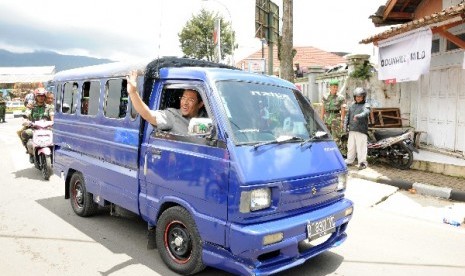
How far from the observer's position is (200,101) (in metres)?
3.97

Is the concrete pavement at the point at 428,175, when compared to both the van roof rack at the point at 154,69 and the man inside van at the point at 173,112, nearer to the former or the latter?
the man inside van at the point at 173,112

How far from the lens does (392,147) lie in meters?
9.30

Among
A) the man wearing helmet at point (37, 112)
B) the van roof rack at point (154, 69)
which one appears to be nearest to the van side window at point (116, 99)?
the van roof rack at point (154, 69)

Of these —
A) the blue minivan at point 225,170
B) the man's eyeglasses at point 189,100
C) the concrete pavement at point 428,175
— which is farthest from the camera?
the concrete pavement at point 428,175

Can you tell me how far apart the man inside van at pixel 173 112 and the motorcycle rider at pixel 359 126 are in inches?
240

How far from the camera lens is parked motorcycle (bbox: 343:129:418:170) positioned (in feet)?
29.5

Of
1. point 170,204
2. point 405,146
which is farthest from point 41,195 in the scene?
point 405,146

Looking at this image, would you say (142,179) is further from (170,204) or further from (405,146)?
(405,146)

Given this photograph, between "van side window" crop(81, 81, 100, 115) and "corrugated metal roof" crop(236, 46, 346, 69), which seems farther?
"corrugated metal roof" crop(236, 46, 346, 69)

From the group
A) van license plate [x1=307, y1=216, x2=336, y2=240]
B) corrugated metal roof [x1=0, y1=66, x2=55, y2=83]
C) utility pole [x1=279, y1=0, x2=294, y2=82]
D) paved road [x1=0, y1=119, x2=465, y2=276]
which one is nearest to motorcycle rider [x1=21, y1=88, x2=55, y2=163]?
paved road [x1=0, y1=119, x2=465, y2=276]

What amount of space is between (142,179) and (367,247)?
2.86 metres

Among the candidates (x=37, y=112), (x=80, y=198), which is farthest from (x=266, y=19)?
(x=80, y=198)

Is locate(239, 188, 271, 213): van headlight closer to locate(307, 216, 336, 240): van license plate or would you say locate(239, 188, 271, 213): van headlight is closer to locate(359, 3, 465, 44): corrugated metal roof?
locate(307, 216, 336, 240): van license plate

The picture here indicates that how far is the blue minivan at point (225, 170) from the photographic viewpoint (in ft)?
10.6
